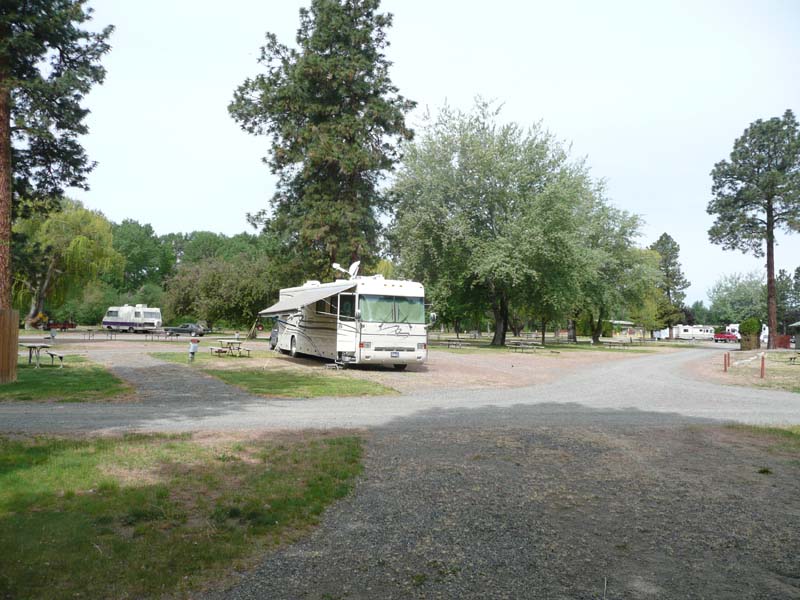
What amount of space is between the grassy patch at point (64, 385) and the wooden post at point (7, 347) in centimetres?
25

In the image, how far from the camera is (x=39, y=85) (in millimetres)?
14734

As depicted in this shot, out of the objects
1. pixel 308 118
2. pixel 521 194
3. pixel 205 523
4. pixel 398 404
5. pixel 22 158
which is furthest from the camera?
pixel 521 194

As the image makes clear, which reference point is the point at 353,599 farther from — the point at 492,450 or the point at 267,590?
the point at 492,450

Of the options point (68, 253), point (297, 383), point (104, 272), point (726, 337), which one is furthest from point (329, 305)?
point (726, 337)

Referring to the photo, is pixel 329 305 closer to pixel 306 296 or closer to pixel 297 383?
pixel 306 296

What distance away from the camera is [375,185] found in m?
34.6

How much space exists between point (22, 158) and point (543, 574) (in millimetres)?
18654

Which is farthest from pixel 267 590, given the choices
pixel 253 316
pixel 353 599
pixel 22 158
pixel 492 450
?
pixel 253 316

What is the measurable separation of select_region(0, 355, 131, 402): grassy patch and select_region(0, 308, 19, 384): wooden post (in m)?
0.25

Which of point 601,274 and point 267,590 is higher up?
point 601,274

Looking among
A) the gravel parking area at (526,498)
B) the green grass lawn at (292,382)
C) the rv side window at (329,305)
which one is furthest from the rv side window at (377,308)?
the gravel parking area at (526,498)

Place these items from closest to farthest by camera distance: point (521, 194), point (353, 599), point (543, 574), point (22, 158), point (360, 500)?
point (353, 599), point (543, 574), point (360, 500), point (22, 158), point (521, 194)

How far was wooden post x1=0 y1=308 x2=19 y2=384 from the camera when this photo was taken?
1373 cm

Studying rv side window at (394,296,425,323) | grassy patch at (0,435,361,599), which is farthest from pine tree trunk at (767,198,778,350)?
grassy patch at (0,435,361,599)
